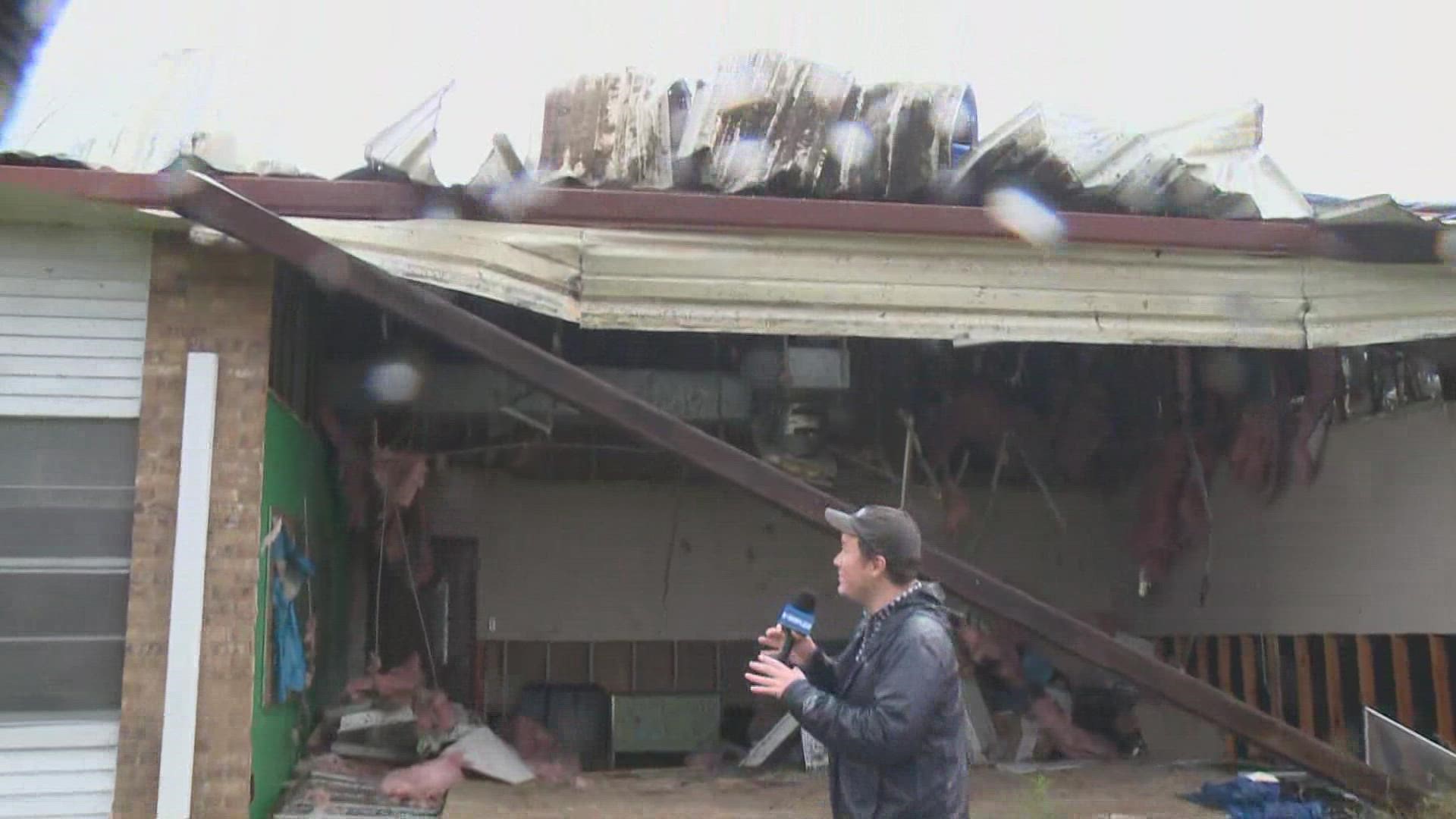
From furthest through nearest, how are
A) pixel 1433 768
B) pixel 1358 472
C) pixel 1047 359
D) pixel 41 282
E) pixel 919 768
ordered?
pixel 1047 359, pixel 1358 472, pixel 1433 768, pixel 41 282, pixel 919 768

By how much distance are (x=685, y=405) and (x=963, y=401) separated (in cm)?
220

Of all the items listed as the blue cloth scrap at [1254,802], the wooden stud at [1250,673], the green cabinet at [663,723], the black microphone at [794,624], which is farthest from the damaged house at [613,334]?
the black microphone at [794,624]

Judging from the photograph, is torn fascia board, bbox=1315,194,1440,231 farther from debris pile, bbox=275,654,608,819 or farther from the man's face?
debris pile, bbox=275,654,608,819

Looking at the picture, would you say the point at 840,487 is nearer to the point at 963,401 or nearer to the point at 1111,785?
the point at 963,401

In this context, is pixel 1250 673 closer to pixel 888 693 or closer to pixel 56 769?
pixel 888 693

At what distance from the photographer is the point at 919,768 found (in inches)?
134

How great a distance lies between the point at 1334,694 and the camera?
7.98 meters

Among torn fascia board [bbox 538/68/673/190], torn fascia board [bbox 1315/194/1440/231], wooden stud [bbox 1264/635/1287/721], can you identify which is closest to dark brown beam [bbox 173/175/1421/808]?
torn fascia board [bbox 538/68/673/190]

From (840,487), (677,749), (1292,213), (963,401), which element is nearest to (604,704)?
(677,749)

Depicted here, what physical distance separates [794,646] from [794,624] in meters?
0.08

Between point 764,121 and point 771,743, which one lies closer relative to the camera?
point 764,121

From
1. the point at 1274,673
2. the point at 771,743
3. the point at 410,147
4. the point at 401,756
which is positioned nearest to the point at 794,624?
the point at 410,147

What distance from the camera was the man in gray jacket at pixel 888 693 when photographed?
333cm

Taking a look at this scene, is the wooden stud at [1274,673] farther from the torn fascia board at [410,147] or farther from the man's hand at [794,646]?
the torn fascia board at [410,147]
